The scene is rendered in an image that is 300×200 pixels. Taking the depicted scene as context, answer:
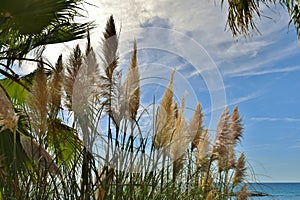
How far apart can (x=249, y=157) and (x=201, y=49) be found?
0.98m

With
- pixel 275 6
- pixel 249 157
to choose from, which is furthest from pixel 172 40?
pixel 275 6

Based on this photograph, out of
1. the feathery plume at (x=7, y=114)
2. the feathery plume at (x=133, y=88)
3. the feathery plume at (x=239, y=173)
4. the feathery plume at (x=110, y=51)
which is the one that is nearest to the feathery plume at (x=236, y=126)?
the feathery plume at (x=239, y=173)

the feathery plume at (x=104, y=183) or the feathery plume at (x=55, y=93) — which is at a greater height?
the feathery plume at (x=55, y=93)

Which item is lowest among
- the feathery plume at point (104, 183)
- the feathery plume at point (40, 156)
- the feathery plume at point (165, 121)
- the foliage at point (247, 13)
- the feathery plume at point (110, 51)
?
the feathery plume at point (104, 183)

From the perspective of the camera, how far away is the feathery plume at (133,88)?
96.9 inches

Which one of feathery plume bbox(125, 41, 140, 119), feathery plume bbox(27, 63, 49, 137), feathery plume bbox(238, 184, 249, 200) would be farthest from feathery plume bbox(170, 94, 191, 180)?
feathery plume bbox(27, 63, 49, 137)

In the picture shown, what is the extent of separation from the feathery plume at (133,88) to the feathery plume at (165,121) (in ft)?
0.82

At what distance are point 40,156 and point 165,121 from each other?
79 cm

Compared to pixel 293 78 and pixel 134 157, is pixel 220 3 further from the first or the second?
pixel 293 78

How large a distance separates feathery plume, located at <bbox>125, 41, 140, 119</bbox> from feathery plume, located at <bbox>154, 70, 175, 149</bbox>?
0.25 metres

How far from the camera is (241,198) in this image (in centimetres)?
327

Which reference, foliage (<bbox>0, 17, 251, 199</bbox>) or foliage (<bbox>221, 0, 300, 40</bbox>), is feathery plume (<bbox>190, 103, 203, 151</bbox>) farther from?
foliage (<bbox>221, 0, 300, 40</bbox>)

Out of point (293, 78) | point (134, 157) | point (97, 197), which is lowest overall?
point (97, 197)

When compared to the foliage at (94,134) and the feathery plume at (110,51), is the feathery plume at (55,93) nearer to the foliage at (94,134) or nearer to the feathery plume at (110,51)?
the foliage at (94,134)
